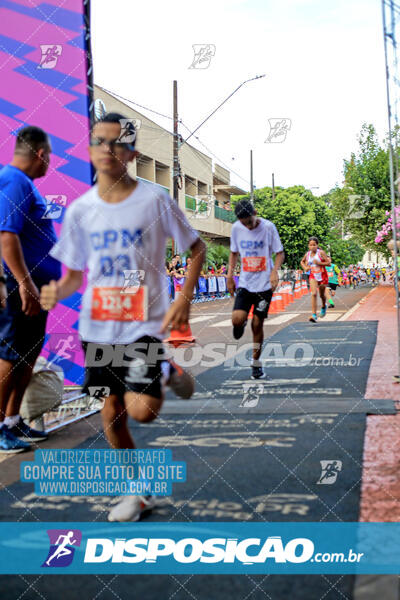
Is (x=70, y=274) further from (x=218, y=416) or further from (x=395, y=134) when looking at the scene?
(x=218, y=416)

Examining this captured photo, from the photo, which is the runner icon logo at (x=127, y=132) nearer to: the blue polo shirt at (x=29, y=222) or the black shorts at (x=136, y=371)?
the blue polo shirt at (x=29, y=222)

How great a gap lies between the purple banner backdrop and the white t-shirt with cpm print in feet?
0.51

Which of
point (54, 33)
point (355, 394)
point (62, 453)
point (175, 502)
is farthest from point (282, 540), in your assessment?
point (355, 394)

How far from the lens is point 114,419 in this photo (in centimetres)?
103

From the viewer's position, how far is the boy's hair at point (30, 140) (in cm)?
99

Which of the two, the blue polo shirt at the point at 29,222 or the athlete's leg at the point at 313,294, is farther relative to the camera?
the athlete's leg at the point at 313,294

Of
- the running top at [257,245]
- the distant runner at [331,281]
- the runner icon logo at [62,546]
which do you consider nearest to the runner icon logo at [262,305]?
the running top at [257,245]

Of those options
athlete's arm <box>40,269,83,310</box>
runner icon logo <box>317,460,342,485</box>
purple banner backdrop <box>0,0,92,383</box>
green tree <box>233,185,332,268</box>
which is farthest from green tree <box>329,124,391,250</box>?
runner icon logo <box>317,460,342,485</box>

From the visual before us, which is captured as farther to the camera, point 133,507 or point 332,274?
point 332,274

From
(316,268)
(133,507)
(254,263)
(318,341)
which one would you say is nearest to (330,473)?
(318,341)

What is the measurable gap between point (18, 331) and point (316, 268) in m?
0.79

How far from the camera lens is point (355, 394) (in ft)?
12.1

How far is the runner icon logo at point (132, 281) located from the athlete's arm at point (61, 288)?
65 millimetres

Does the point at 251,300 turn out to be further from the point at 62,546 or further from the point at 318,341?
the point at 318,341
